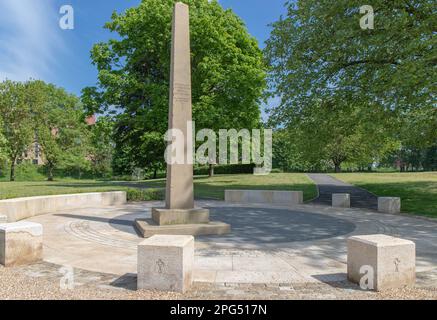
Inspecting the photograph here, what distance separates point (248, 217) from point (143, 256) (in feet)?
27.0

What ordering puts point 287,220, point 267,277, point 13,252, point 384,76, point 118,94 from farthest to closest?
point 118,94, point 384,76, point 287,220, point 13,252, point 267,277

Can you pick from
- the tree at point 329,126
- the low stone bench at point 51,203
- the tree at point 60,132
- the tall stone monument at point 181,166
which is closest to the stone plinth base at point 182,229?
the tall stone monument at point 181,166

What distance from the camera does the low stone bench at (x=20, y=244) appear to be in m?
6.95

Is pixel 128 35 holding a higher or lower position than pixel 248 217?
higher

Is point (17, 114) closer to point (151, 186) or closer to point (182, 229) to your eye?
point (151, 186)

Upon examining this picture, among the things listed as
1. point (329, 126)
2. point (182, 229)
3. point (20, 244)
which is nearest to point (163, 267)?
point (20, 244)

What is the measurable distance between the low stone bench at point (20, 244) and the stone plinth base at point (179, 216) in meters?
3.43

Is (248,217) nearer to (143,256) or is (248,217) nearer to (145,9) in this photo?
(143,256)

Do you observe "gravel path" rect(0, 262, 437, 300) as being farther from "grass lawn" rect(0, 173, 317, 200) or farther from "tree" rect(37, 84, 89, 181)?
"tree" rect(37, 84, 89, 181)

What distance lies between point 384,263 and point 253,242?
398 cm

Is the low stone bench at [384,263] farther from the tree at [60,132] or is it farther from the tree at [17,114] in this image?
the tree at [17,114]

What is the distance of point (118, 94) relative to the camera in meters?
24.8

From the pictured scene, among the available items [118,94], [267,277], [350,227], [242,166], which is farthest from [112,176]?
[267,277]

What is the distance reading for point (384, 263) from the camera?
565 cm
